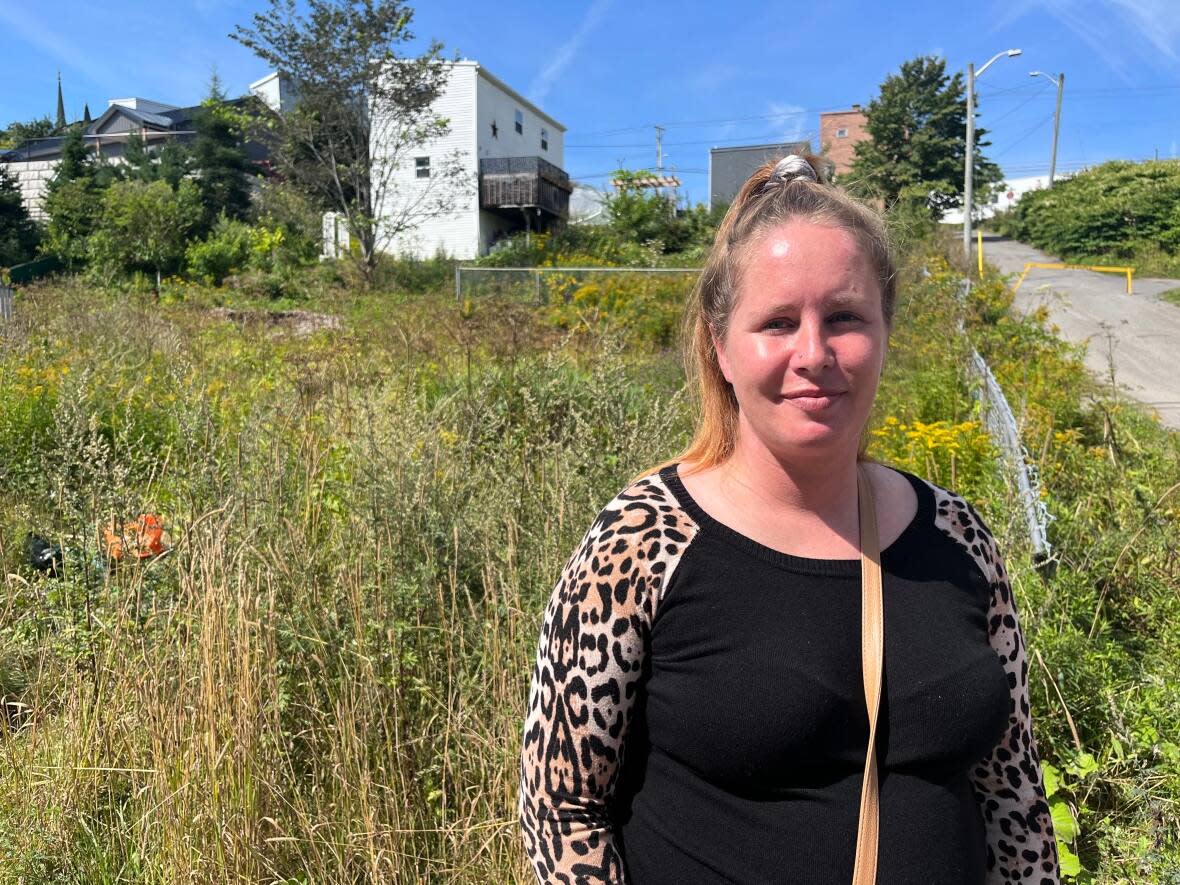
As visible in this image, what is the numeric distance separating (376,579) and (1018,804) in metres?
1.93

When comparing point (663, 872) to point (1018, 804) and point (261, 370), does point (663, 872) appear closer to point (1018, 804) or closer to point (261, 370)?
point (1018, 804)

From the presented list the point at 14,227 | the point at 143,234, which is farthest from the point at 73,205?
the point at 143,234

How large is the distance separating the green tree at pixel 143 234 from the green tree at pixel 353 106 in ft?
15.1

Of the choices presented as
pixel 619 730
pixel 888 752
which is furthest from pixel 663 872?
pixel 888 752

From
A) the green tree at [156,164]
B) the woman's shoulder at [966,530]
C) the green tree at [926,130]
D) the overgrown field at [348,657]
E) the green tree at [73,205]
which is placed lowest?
the overgrown field at [348,657]

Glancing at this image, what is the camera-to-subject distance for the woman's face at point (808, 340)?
1.42 meters

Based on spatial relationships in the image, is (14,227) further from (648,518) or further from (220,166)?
(648,518)

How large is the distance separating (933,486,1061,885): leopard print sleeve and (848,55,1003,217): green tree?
42.7m

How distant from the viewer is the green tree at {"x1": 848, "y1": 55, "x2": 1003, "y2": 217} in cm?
4175

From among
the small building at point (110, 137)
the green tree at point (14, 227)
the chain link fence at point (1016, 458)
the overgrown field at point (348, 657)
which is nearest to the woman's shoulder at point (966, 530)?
the overgrown field at point (348, 657)

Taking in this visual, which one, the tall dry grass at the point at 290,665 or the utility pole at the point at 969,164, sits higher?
the utility pole at the point at 969,164

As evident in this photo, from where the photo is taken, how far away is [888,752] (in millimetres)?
1411

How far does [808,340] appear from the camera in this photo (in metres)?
1.42

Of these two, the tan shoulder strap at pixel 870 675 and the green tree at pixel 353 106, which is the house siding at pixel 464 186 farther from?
the tan shoulder strap at pixel 870 675
